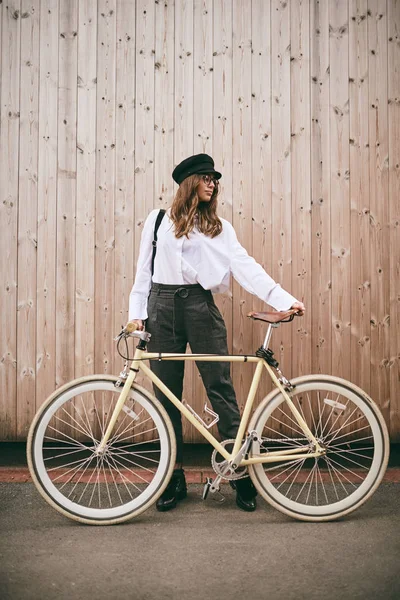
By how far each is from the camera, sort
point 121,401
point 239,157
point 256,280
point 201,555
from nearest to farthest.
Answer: point 201,555 < point 121,401 < point 256,280 < point 239,157

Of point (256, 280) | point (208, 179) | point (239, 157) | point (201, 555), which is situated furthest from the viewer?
point (239, 157)

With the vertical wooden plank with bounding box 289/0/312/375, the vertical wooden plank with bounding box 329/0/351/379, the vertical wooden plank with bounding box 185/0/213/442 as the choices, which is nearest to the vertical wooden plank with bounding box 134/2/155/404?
the vertical wooden plank with bounding box 185/0/213/442

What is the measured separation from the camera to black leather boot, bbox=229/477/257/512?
4.09 meters

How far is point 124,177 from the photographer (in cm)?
503

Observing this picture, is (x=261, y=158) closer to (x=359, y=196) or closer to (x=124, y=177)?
(x=359, y=196)

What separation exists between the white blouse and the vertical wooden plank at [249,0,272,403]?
83 cm

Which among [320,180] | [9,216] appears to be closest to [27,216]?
[9,216]

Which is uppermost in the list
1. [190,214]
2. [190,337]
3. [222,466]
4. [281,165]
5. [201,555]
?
[281,165]

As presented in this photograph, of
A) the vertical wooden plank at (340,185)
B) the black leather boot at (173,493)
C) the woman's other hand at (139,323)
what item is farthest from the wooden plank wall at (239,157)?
the woman's other hand at (139,323)

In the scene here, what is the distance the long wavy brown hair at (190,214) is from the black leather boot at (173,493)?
→ 1.69 metres

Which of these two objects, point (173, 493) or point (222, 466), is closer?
point (222, 466)

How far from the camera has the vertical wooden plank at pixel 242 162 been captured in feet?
16.4

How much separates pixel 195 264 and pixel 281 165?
1.41 m

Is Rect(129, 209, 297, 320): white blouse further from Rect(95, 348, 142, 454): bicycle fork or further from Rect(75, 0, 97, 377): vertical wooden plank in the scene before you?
Rect(75, 0, 97, 377): vertical wooden plank
